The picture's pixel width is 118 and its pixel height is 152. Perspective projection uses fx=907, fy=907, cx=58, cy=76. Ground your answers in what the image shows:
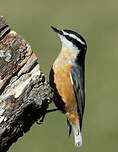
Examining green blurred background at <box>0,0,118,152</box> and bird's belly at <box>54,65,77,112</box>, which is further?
green blurred background at <box>0,0,118,152</box>

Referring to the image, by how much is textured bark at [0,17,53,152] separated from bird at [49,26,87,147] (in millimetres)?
2061

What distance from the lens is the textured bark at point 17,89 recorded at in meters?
7.22

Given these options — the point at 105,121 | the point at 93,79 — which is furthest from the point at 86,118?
the point at 93,79

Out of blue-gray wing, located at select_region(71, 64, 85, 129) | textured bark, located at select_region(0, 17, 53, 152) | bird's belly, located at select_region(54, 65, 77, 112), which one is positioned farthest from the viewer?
blue-gray wing, located at select_region(71, 64, 85, 129)

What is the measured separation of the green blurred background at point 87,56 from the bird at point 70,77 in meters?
3.36

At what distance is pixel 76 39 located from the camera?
9875 mm

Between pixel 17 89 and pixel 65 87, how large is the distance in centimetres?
253

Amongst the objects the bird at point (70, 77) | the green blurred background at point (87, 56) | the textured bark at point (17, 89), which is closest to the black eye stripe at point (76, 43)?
the bird at point (70, 77)

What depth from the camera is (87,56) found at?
16.7 meters

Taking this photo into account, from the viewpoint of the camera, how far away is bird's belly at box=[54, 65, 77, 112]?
9.63 m

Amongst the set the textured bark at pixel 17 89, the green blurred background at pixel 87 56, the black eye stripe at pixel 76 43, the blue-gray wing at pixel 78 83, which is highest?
the textured bark at pixel 17 89

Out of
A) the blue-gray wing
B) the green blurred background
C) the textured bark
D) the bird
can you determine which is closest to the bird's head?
the bird

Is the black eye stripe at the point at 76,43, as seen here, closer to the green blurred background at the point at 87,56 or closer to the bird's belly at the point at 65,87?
the bird's belly at the point at 65,87

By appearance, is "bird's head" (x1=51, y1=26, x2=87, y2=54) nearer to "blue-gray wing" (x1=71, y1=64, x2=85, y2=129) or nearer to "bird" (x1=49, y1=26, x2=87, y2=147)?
"bird" (x1=49, y1=26, x2=87, y2=147)
